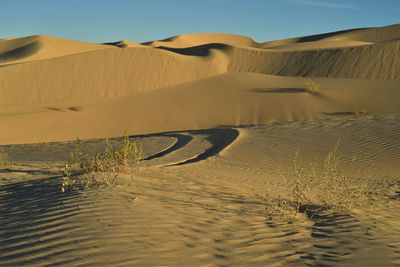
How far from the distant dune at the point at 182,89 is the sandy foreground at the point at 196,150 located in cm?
13

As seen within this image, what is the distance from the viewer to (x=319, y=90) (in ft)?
80.0

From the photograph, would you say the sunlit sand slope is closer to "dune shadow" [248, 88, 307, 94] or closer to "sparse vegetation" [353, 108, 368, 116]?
"sparse vegetation" [353, 108, 368, 116]

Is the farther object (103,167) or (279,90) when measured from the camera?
(279,90)

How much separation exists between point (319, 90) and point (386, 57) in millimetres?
8922

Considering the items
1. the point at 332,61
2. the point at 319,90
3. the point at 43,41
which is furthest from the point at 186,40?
the point at 319,90

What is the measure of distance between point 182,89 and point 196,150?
1464 cm

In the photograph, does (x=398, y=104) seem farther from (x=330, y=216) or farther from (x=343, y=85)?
(x=330, y=216)

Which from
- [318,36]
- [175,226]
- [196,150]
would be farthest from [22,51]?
[318,36]

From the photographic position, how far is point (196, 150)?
12.6 meters

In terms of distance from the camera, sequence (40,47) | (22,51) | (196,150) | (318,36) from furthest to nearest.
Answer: (318,36)
(40,47)
(22,51)
(196,150)

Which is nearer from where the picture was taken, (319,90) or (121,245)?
(121,245)

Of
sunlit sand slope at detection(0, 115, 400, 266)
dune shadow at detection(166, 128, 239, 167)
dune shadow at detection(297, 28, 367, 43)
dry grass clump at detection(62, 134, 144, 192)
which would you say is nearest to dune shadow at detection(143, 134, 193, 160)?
dune shadow at detection(166, 128, 239, 167)

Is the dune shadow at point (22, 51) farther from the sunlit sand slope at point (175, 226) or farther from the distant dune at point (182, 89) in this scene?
the sunlit sand slope at point (175, 226)

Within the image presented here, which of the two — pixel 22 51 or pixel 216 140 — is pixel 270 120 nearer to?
pixel 216 140
